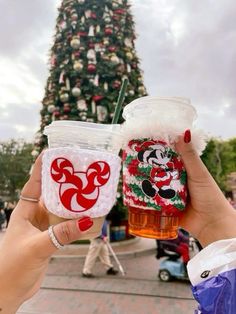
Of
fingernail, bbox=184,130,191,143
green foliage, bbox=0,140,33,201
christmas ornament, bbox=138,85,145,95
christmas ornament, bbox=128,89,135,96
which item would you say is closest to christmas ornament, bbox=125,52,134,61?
christmas ornament, bbox=138,85,145,95

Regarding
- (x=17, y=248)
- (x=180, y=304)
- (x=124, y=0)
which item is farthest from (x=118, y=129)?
(x=124, y=0)

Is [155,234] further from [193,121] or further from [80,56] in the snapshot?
[80,56]

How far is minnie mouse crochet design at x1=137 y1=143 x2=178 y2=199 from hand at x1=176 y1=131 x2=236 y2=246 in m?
0.05

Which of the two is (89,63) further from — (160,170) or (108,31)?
(160,170)

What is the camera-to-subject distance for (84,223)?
1.15m

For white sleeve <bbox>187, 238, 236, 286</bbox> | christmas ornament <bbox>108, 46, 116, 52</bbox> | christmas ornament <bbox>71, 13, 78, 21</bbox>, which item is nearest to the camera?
white sleeve <bbox>187, 238, 236, 286</bbox>

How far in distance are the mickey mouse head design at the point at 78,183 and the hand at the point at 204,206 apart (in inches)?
11.8

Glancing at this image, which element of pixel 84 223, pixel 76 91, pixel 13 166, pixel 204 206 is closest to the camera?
pixel 84 223

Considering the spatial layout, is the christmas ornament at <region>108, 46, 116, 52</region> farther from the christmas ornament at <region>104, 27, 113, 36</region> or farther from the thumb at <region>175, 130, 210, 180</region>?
the thumb at <region>175, 130, 210, 180</region>

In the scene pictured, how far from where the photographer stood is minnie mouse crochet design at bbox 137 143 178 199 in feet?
4.01

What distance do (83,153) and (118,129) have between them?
19cm

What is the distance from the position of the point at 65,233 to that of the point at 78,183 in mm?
173

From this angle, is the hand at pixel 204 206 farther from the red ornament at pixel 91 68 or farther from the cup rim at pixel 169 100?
the red ornament at pixel 91 68

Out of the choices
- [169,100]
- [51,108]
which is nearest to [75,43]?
[51,108]
